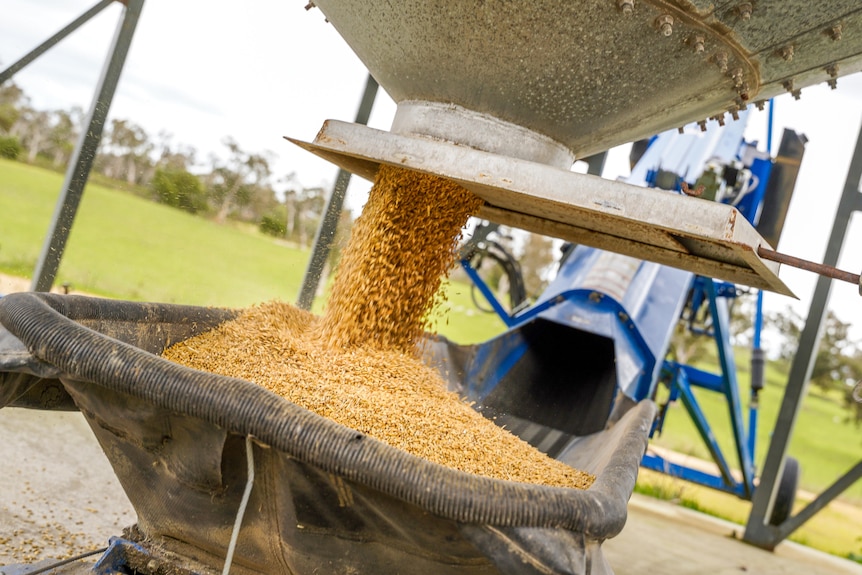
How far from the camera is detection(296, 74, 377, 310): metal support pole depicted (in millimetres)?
3662

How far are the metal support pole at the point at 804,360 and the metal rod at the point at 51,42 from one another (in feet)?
15.5

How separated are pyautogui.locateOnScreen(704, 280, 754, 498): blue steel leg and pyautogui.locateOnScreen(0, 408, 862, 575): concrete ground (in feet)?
1.81

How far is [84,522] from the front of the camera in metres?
2.43

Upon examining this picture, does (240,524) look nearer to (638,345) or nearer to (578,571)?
(578,571)

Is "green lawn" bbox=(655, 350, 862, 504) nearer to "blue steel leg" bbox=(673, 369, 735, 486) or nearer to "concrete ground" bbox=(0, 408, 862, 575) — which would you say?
"blue steel leg" bbox=(673, 369, 735, 486)

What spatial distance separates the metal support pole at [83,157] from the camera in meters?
3.40

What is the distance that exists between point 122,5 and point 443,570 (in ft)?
11.0

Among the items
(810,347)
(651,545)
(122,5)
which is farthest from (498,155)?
(810,347)

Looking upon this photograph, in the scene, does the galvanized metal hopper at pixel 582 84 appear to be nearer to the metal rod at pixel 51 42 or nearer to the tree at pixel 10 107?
the metal rod at pixel 51 42

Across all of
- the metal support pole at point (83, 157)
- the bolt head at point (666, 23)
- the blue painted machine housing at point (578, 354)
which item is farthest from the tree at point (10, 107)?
the bolt head at point (666, 23)

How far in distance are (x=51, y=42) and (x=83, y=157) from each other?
525 millimetres

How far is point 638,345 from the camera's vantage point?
299cm

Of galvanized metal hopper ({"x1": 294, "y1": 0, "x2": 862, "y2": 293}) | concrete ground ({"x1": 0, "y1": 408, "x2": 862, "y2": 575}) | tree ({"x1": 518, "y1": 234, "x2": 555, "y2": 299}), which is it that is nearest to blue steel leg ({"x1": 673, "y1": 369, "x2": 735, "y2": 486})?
concrete ground ({"x1": 0, "y1": 408, "x2": 862, "y2": 575})

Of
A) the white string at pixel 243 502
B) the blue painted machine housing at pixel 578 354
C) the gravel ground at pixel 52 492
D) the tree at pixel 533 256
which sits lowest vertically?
the gravel ground at pixel 52 492
